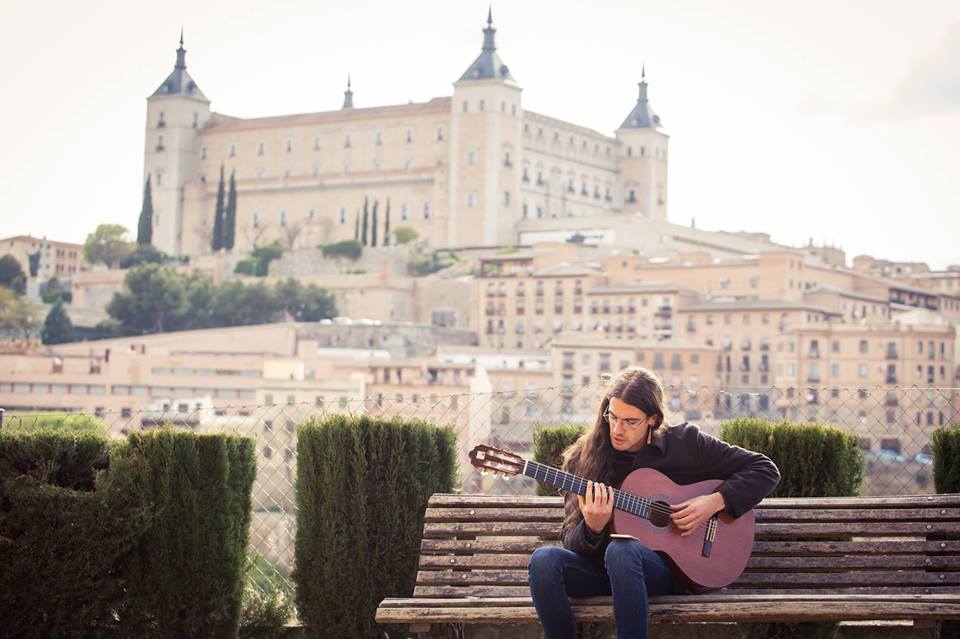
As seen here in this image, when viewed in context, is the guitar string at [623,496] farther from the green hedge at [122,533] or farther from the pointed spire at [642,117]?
the pointed spire at [642,117]

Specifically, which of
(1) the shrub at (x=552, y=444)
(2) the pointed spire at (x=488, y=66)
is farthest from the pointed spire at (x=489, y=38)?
(1) the shrub at (x=552, y=444)

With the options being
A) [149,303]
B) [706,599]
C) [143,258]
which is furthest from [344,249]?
[706,599]

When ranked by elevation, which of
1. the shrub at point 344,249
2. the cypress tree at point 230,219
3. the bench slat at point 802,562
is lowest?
the bench slat at point 802,562

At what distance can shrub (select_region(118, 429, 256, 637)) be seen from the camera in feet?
17.1

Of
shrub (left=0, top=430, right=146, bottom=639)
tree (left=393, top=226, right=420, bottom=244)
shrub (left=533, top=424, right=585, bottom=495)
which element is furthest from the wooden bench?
tree (left=393, top=226, right=420, bottom=244)

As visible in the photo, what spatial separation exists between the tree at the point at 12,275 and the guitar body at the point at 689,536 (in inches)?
2876

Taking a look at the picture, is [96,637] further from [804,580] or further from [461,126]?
[461,126]

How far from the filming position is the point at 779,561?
4668 millimetres

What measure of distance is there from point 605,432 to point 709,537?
38 centimetres

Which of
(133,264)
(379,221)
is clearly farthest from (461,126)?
(133,264)

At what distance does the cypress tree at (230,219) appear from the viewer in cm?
7262

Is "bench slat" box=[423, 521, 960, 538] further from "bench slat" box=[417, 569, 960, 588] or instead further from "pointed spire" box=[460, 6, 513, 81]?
"pointed spire" box=[460, 6, 513, 81]

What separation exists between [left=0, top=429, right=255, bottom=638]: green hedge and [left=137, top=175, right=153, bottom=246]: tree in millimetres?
70578

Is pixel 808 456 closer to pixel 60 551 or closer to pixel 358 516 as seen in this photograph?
pixel 358 516
